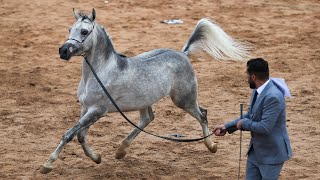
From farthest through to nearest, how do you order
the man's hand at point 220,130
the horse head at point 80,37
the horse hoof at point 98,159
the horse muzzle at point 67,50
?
the horse hoof at point 98,159, the horse head at point 80,37, the horse muzzle at point 67,50, the man's hand at point 220,130

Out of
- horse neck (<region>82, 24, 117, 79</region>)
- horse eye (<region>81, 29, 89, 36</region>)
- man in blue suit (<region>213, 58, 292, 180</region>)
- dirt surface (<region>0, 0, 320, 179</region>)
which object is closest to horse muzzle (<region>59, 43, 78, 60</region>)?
horse eye (<region>81, 29, 89, 36</region>)

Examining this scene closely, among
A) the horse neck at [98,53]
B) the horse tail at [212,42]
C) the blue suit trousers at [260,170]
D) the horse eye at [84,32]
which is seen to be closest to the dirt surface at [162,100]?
the horse tail at [212,42]

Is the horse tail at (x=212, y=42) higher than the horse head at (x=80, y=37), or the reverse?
the horse head at (x=80, y=37)

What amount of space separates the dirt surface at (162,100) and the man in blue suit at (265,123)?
7.34 ft

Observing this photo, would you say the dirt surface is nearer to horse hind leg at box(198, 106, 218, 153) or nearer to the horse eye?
horse hind leg at box(198, 106, 218, 153)

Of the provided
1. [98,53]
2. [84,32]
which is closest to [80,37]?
[84,32]

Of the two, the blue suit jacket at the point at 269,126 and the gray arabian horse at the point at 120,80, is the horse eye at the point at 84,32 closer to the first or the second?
the gray arabian horse at the point at 120,80

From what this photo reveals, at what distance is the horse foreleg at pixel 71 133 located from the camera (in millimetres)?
8609

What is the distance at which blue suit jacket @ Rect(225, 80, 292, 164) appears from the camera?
6719mm

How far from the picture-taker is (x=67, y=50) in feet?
27.8

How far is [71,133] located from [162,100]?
13.2ft

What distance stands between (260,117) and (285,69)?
299 inches

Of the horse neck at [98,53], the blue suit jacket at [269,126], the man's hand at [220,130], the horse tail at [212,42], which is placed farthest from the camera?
the horse tail at [212,42]

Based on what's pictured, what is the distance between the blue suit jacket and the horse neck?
2505mm
